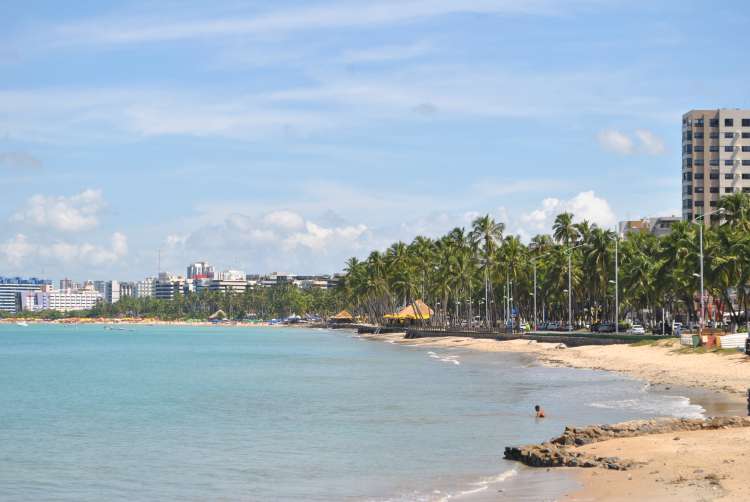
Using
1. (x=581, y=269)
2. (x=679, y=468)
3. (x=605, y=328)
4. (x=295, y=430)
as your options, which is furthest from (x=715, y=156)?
(x=679, y=468)

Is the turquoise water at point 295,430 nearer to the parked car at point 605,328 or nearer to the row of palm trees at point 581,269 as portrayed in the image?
the row of palm trees at point 581,269

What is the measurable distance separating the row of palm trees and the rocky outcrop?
5318cm

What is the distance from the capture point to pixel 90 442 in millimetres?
38250

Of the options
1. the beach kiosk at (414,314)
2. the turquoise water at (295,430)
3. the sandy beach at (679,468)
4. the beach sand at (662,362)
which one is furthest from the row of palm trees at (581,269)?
the sandy beach at (679,468)

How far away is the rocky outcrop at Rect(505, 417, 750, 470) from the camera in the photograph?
1021 inches

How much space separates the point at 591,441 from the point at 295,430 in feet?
48.2

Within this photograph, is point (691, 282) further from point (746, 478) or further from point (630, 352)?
point (746, 478)

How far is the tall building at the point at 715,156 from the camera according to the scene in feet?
558

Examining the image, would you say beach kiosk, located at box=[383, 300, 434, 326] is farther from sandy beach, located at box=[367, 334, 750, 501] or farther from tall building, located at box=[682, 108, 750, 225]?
sandy beach, located at box=[367, 334, 750, 501]

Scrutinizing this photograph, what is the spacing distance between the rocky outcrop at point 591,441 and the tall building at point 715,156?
476 feet

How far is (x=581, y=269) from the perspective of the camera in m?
129

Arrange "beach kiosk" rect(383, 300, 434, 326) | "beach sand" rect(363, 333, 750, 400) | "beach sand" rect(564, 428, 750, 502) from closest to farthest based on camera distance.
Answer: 1. "beach sand" rect(564, 428, 750, 502)
2. "beach sand" rect(363, 333, 750, 400)
3. "beach kiosk" rect(383, 300, 434, 326)

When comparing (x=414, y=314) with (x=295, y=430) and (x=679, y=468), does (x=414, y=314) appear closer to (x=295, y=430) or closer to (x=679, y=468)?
(x=295, y=430)

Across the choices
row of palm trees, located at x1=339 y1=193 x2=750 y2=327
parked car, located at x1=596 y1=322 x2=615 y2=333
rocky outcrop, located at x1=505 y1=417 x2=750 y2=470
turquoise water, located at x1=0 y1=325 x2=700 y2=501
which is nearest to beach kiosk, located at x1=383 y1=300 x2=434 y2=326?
row of palm trees, located at x1=339 y1=193 x2=750 y2=327
